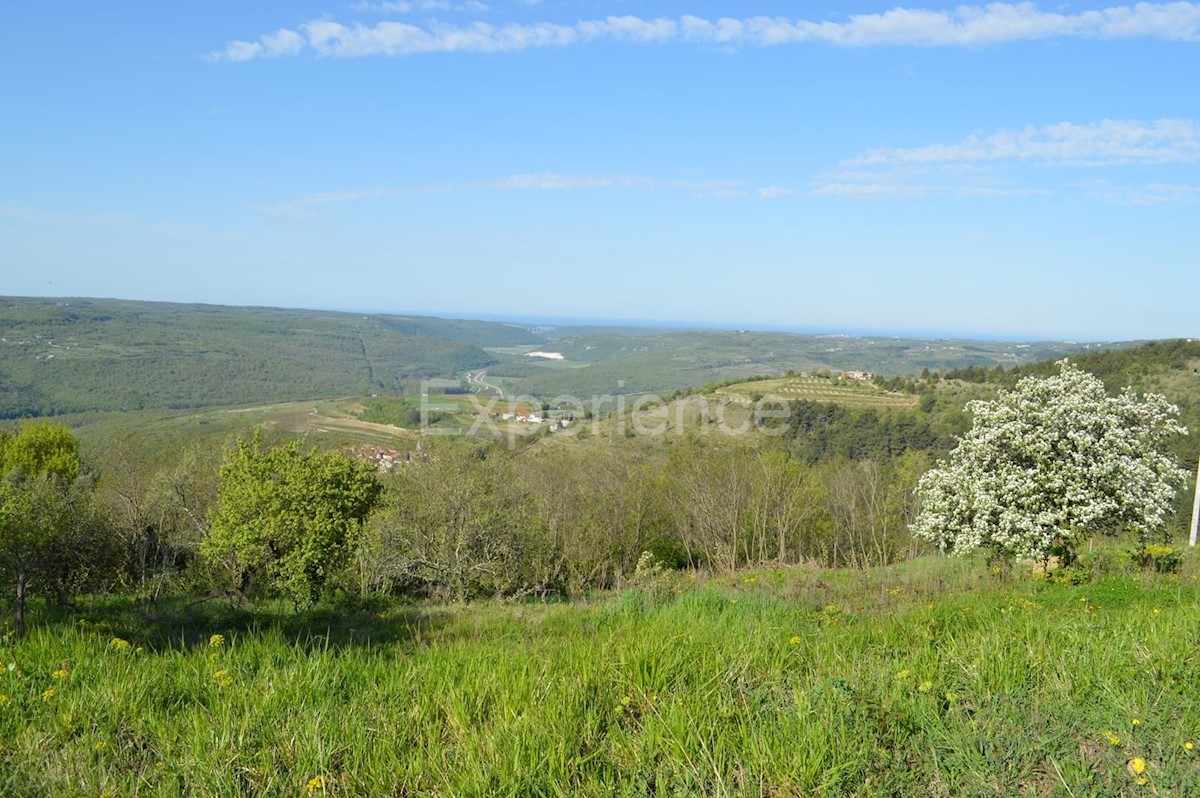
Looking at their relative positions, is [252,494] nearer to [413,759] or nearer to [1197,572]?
[413,759]

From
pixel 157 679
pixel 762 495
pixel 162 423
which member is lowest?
pixel 162 423

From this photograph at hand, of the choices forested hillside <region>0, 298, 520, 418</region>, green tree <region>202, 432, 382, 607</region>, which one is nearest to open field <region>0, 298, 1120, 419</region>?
forested hillside <region>0, 298, 520, 418</region>

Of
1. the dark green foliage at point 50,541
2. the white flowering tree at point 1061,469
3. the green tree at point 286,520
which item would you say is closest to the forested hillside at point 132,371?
the dark green foliage at point 50,541

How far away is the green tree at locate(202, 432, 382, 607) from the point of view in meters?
17.6

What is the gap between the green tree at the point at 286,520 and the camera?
1764 cm

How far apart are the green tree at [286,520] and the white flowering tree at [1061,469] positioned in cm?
1365

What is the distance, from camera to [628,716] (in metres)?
3.50

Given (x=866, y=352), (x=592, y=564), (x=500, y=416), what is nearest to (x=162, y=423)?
(x=500, y=416)

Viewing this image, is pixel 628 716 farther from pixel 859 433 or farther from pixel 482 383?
pixel 482 383

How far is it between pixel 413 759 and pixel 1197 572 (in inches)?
490

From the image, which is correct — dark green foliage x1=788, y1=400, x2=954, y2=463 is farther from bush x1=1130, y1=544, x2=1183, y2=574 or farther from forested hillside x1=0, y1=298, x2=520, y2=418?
forested hillside x1=0, y1=298, x2=520, y2=418

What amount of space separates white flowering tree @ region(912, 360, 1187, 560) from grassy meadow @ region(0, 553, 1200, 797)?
875 centimetres

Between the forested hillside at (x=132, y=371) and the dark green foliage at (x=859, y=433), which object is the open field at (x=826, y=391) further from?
the forested hillside at (x=132, y=371)

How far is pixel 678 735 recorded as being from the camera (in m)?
3.14
